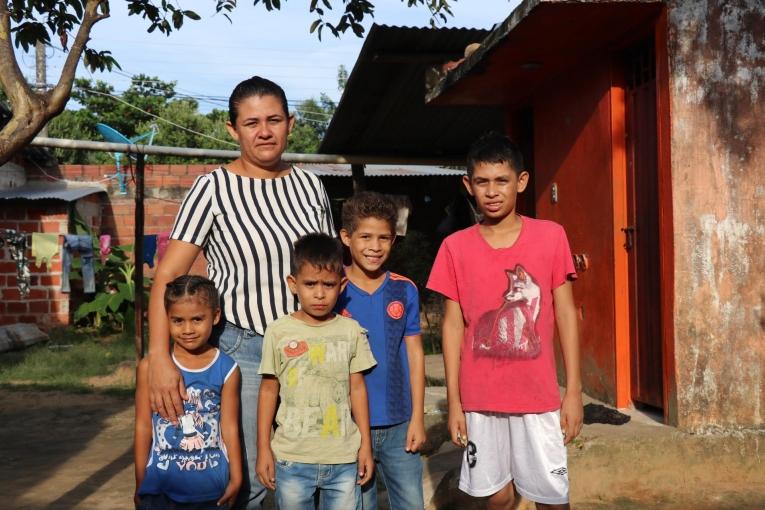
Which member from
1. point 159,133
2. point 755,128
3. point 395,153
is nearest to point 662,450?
point 755,128

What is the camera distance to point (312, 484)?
104 inches

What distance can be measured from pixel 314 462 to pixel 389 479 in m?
0.29

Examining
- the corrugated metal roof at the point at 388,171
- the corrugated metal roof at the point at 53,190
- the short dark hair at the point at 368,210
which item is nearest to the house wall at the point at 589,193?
the short dark hair at the point at 368,210

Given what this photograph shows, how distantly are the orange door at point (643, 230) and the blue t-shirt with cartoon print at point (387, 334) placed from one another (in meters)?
2.45

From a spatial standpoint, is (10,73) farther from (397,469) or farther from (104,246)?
(104,246)

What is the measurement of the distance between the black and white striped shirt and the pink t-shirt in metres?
0.61

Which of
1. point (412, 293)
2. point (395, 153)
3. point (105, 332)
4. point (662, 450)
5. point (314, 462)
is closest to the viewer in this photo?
point (314, 462)

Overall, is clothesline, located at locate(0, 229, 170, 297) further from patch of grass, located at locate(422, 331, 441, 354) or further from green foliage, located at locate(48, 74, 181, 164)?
green foliage, located at locate(48, 74, 181, 164)

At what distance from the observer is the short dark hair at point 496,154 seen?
9.46 ft

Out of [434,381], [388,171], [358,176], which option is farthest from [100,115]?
[434,381]

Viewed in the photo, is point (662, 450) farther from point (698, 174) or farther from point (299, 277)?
point (299, 277)

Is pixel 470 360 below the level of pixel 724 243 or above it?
below

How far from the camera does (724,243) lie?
4.38 metres

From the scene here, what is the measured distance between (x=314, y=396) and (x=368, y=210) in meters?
0.61
